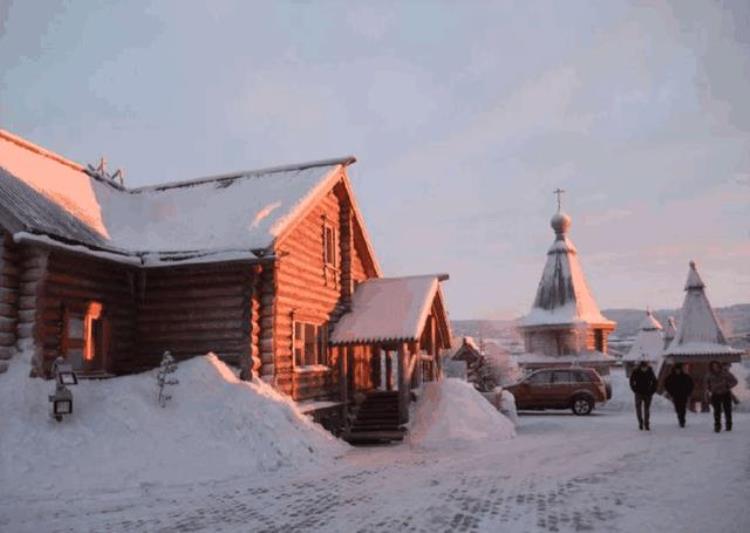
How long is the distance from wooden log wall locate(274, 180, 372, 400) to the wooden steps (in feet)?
3.56

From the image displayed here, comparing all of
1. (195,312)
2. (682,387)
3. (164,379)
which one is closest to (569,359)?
(682,387)

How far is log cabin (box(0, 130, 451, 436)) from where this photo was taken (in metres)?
12.9

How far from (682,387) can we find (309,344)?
9.80m

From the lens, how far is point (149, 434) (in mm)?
11367

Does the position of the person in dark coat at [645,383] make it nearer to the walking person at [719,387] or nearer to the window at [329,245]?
the walking person at [719,387]

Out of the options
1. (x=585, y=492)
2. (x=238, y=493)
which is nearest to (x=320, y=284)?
(x=238, y=493)

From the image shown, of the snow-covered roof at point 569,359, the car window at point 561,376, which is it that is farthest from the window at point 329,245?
the snow-covered roof at point 569,359

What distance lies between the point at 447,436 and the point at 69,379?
837cm

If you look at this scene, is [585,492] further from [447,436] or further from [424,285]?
[424,285]

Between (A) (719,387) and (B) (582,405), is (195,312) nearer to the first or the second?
(A) (719,387)

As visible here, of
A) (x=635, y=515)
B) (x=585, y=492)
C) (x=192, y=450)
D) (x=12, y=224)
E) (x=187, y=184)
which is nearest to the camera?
(x=635, y=515)

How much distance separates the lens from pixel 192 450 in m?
11.2

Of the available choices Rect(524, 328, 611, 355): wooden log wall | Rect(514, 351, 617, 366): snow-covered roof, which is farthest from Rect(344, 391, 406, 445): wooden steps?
Rect(524, 328, 611, 355): wooden log wall

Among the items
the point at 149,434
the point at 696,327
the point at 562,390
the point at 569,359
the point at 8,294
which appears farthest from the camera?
the point at 569,359
